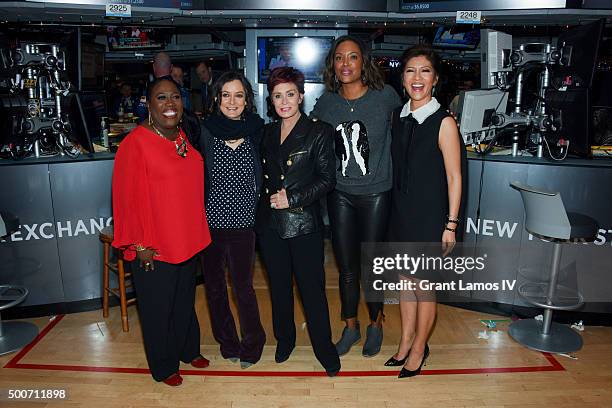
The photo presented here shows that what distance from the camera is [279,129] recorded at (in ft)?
8.87

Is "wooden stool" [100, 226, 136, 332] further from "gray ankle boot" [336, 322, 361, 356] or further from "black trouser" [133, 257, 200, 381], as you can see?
"gray ankle boot" [336, 322, 361, 356]

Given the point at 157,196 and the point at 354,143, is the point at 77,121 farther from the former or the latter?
the point at 354,143

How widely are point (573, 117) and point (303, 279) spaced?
7.37 ft

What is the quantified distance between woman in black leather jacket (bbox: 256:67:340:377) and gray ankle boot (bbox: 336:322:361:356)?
0.42 m

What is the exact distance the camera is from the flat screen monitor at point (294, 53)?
17.9ft

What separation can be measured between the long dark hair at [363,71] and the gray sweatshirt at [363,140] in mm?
54

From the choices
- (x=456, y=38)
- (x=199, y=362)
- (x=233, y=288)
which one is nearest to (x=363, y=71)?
(x=233, y=288)

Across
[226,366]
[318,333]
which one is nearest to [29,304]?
[226,366]

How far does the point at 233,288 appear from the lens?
2.92 meters

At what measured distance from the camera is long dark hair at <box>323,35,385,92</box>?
2.78 m

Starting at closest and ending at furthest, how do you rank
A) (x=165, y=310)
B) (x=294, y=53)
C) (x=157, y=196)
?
1. (x=157, y=196)
2. (x=165, y=310)
3. (x=294, y=53)

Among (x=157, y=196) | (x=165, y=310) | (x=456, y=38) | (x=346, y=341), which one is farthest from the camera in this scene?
(x=456, y=38)

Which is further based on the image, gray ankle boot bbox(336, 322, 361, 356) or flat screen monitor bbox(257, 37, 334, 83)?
flat screen monitor bbox(257, 37, 334, 83)

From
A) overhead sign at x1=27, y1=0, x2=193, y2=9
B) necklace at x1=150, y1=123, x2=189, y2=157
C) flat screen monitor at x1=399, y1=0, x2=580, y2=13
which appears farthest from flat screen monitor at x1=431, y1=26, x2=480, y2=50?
necklace at x1=150, y1=123, x2=189, y2=157
